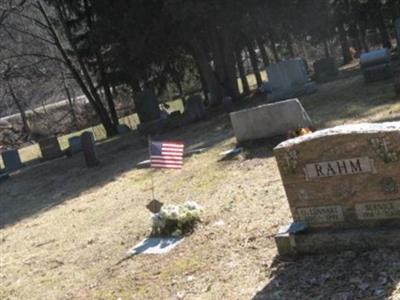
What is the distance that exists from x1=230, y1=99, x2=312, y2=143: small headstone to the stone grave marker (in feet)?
20.5

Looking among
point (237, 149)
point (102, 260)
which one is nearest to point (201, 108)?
point (237, 149)

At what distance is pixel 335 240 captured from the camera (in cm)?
544

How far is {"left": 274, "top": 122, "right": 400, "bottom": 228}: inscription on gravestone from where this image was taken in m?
5.06

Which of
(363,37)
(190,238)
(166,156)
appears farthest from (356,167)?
(363,37)

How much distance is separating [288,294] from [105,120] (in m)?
23.4

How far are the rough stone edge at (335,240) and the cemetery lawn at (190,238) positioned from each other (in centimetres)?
9

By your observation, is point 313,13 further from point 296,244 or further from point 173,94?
point 173,94

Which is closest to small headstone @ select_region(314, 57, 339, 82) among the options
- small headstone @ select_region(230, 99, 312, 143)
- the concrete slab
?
small headstone @ select_region(230, 99, 312, 143)

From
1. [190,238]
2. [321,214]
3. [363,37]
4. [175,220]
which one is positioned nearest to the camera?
[321,214]

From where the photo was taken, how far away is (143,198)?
1088cm

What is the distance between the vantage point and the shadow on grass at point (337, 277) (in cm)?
467

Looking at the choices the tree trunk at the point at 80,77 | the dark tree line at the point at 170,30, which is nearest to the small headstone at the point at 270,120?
the dark tree line at the point at 170,30

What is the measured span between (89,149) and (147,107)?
522cm

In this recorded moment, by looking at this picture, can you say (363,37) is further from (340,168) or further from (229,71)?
(340,168)
